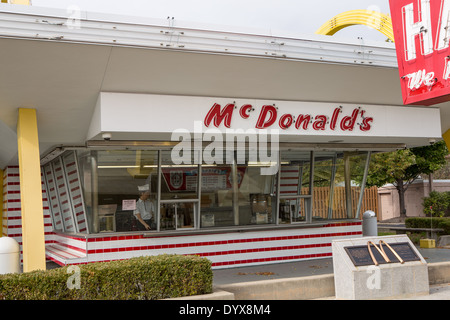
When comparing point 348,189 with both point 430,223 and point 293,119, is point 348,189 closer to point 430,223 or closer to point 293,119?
point 293,119

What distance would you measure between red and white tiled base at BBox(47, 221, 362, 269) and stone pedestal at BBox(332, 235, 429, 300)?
436cm

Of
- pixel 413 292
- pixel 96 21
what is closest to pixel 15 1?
pixel 96 21

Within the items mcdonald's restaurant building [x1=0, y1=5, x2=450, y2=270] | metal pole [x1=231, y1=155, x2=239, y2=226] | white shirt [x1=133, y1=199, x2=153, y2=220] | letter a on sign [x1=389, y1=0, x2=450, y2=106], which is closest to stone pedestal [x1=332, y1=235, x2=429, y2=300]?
letter a on sign [x1=389, y1=0, x2=450, y2=106]

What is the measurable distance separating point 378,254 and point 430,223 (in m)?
11.8

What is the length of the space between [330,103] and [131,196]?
5312 millimetres

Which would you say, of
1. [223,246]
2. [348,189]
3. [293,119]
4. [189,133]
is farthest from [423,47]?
[348,189]

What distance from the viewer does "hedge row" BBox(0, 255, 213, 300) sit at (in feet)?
21.2

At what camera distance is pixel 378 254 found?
8312 millimetres

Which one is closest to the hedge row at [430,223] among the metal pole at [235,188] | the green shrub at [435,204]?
the green shrub at [435,204]

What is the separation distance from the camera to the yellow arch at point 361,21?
11.7m

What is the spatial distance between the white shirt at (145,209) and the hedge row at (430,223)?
11795 mm

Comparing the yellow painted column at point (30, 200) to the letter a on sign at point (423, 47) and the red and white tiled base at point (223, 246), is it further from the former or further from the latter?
the letter a on sign at point (423, 47)

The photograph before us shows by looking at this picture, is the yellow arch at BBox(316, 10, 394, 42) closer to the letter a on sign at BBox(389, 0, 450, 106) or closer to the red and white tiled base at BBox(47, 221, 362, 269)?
the letter a on sign at BBox(389, 0, 450, 106)

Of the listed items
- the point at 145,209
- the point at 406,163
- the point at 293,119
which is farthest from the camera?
the point at 406,163
